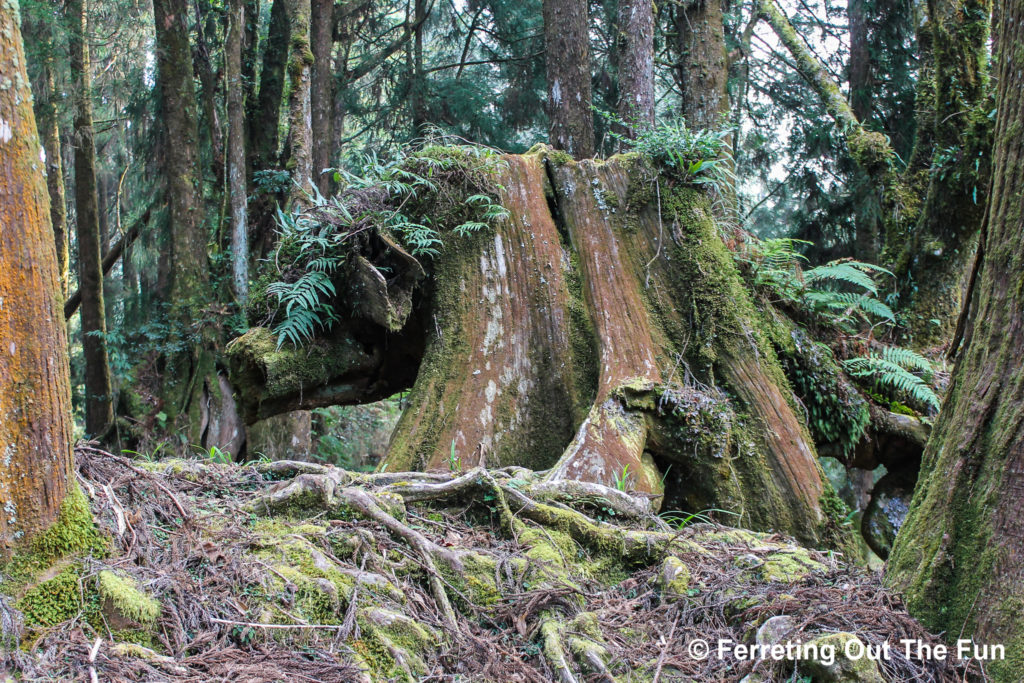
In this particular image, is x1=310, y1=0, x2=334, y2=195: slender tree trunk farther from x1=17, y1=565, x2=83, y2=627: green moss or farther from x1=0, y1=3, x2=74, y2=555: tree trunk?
x1=17, y1=565, x2=83, y2=627: green moss

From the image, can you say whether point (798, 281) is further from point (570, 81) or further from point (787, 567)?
point (570, 81)

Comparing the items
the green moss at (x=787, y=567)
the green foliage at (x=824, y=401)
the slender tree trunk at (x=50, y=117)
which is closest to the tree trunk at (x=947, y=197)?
the green foliage at (x=824, y=401)

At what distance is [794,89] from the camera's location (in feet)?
48.5

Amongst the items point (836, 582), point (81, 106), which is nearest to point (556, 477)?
point (836, 582)

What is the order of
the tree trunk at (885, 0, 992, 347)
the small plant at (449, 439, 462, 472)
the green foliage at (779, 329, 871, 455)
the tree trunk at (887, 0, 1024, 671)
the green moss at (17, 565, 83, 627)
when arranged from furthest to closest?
1. the tree trunk at (885, 0, 992, 347)
2. the green foliage at (779, 329, 871, 455)
3. the small plant at (449, 439, 462, 472)
4. the tree trunk at (887, 0, 1024, 671)
5. the green moss at (17, 565, 83, 627)

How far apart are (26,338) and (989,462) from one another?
343 cm

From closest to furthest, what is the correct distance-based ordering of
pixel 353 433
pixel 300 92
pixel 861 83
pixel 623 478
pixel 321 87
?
pixel 623 478, pixel 300 92, pixel 321 87, pixel 861 83, pixel 353 433

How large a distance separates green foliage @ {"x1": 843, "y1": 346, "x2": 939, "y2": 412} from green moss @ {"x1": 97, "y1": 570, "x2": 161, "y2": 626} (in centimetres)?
561

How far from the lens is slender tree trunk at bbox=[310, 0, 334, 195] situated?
38.4ft

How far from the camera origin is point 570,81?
773 centimetres

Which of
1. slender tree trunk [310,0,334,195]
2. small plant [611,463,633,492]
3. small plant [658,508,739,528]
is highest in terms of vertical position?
slender tree trunk [310,0,334,195]

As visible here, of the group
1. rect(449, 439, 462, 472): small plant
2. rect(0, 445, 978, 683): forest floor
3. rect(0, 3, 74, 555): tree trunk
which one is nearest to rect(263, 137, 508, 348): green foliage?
rect(449, 439, 462, 472): small plant

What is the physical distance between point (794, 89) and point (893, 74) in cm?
210

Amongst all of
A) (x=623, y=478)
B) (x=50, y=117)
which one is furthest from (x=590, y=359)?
(x=50, y=117)
